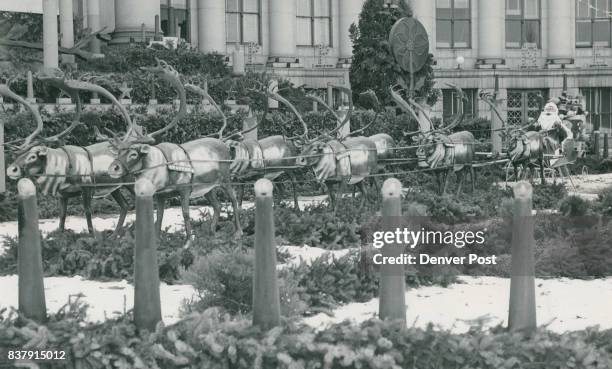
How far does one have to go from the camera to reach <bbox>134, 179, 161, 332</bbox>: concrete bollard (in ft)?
27.4

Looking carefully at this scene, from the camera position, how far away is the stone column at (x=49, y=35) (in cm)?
2745

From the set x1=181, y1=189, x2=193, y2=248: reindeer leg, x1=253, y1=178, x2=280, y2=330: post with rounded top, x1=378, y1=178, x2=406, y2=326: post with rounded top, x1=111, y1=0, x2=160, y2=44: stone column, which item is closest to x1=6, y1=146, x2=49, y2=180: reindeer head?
x1=181, y1=189, x2=193, y2=248: reindeer leg

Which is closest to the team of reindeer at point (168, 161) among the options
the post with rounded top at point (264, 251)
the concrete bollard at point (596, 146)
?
the post with rounded top at point (264, 251)

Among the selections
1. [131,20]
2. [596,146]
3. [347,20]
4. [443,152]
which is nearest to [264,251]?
[443,152]

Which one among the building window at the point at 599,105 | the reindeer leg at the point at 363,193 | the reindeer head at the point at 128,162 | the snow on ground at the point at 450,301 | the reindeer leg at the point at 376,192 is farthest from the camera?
the building window at the point at 599,105

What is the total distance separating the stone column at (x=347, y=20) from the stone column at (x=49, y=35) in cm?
1904

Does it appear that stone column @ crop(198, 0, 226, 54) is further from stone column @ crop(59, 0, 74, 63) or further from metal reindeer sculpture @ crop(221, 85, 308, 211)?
metal reindeer sculpture @ crop(221, 85, 308, 211)

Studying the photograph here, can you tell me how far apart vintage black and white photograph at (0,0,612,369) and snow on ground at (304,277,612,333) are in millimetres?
45

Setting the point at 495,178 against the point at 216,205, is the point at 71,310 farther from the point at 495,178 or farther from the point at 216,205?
the point at 495,178

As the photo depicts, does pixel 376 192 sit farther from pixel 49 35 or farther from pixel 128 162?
pixel 49 35

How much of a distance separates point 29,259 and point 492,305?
515 cm

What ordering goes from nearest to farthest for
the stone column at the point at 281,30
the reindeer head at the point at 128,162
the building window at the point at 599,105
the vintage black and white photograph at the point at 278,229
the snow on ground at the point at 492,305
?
the vintage black and white photograph at the point at 278,229 < the snow on ground at the point at 492,305 < the reindeer head at the point at 128,162 < the stone column at the point at 281,30 < the building window at the point at 599,105

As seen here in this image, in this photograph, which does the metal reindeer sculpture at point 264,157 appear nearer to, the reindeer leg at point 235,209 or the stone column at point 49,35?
the reindeer leg at point 235,209

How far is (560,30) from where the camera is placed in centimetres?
4794
